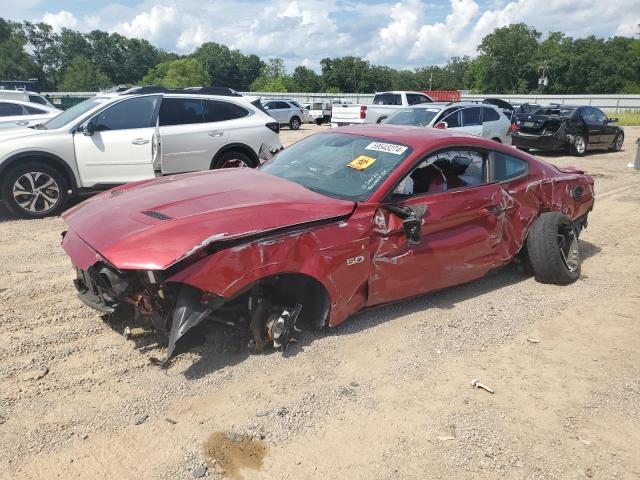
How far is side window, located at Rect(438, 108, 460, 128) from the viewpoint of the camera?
12.0 m

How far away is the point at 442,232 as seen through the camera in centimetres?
414

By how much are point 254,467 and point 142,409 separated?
31.9 inches

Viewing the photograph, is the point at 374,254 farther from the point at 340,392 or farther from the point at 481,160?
the point at 481,160

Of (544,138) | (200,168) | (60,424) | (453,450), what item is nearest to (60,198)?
(200,168)

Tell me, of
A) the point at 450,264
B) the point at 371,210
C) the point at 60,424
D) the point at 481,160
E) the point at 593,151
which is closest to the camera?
the point at 60,424

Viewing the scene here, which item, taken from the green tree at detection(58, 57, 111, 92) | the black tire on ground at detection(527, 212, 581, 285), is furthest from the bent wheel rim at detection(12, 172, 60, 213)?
the green tree at detection(58, 57, 111, 92)

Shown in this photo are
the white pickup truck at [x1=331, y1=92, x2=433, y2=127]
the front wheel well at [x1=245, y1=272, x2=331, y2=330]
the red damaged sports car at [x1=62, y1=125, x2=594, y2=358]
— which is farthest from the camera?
the white pickup truck at [x1=331, y1=92, x2=433, y2=127]

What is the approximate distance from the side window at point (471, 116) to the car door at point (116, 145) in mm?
7683

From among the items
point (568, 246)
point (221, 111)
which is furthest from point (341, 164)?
point (221, 111)

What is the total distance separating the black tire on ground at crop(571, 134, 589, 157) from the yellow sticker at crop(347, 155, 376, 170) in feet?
44.0

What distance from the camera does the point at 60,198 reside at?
734cm

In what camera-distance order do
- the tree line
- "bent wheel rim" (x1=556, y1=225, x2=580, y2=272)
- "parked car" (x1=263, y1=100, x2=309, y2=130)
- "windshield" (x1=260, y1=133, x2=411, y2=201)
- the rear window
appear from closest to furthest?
1. "windshield" (x1=260, y1=133, x2=411, y2=201)
2. "bent wheel rim" (x1=556, y1=225, x2=580, y2=272)
3. the rear window
4. "parked car" (x1=263, y1=100, x2=309, y2=130)
5. the tree line

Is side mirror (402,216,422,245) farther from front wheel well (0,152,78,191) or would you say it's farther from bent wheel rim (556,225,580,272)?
front wheel well (0,152,78,191)

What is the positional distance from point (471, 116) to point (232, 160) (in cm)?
685
